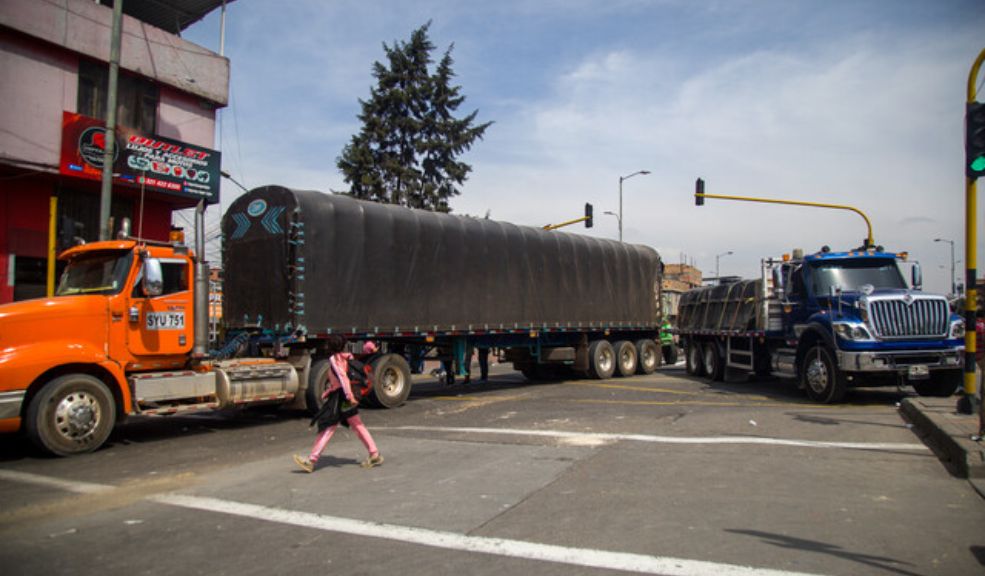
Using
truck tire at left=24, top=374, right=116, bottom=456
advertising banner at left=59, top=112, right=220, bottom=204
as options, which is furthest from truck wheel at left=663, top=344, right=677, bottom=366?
truck tire at left=24, top=374, right=116, bottom=456

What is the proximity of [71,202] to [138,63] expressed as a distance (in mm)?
4269

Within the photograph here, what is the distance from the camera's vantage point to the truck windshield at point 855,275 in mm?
13680

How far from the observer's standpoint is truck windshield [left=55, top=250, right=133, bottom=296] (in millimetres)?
9656

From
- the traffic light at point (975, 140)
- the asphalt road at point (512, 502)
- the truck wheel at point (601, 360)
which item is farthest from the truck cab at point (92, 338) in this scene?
the truck wheel at point (601, 360)

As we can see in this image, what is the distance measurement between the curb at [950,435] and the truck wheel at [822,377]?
144cm

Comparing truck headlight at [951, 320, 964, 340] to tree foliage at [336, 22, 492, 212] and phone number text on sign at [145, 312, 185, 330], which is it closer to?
phone number text on sign at [145, 312, 185, 330]

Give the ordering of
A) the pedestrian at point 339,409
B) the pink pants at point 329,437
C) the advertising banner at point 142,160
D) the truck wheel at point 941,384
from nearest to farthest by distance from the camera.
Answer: the pink pants at point 329,437, the pedestrian at point 339,409, the truck wheel at point 941,384, the advertising banner at point 142,160

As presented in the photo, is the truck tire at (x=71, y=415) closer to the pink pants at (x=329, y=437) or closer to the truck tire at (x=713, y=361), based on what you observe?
the pink pants at (x=329, y=437)

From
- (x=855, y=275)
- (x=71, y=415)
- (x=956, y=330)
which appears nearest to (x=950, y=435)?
(x=956, y=330)

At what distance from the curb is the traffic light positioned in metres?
3.35

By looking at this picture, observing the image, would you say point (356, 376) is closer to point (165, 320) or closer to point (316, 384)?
point (165, 320)

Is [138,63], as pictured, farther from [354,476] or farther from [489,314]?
[354,476]

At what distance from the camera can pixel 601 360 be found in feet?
63.8

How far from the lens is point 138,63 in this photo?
1892 cm
